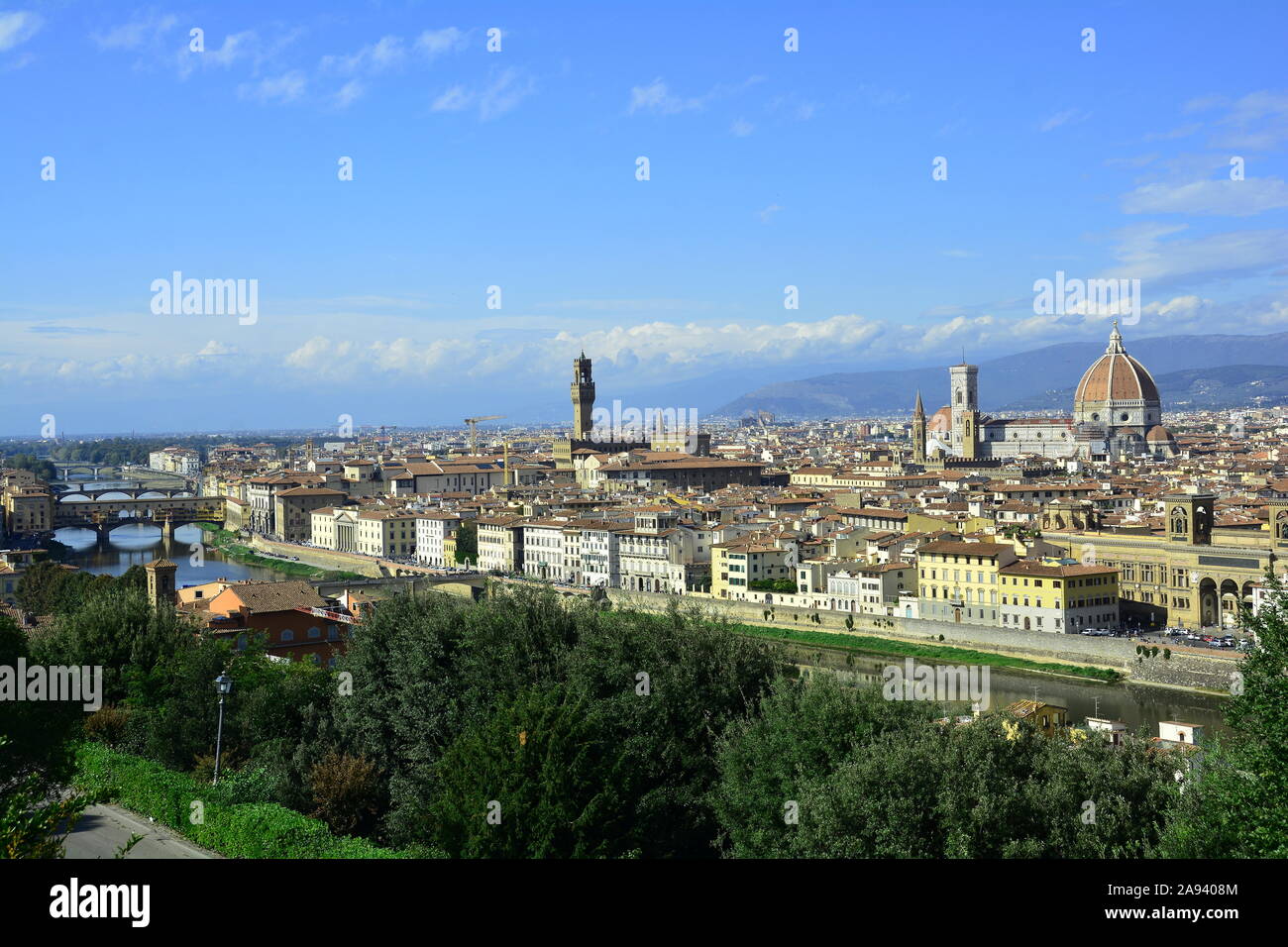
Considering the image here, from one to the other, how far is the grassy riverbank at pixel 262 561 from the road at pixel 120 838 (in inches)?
1058

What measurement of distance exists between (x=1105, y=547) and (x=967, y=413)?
1939 inches

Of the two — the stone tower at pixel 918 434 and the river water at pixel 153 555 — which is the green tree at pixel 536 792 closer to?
the river water at pixel 153 555

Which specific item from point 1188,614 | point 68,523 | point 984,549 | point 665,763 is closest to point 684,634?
point 665,763

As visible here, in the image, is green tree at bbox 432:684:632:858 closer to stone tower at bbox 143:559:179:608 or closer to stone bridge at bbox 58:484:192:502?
stone tower at bbox 143:559:179:608

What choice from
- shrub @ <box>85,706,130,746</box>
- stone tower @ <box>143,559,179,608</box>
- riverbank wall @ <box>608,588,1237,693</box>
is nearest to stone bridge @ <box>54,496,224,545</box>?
riverbank wall @ <box>608,588,1237,693</box>

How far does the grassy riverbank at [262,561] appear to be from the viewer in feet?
134

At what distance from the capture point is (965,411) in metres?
82.1

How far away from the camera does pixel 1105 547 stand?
94.2 feet

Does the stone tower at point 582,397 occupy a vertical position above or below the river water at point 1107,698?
above

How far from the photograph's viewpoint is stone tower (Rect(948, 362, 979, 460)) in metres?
77.1

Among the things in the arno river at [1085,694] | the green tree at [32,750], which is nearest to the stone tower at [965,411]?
the arno river at [1085,694]

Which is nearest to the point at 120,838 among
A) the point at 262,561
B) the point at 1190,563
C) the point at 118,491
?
the point at 1190,563
